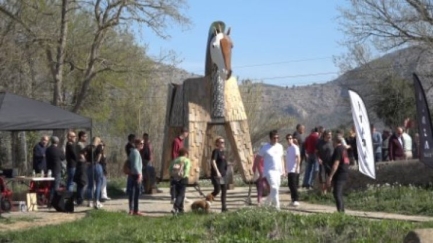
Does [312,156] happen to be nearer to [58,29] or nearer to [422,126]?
[422,126]

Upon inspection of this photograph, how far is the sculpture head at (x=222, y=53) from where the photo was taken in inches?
910

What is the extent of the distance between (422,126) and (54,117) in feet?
29.9

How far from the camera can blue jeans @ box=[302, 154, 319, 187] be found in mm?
24266

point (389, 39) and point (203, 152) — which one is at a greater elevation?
point (389, 39)

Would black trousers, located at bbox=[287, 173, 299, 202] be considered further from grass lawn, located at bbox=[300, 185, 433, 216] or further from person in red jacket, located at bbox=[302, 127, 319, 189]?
person in red jacket, located at bbox=[302, 127, 319, 189]

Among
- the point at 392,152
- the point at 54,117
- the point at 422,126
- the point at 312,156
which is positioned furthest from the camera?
the point at 392,152

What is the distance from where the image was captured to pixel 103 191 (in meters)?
22.3

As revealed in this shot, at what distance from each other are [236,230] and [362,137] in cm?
514

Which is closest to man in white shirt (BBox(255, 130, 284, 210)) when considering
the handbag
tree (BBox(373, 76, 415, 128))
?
the handbag

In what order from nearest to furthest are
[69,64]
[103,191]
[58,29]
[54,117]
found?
1. [54,117]
2. [103,191]
3. [58,29]
4. [69,64]

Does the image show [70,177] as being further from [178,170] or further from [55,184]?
[178,170]

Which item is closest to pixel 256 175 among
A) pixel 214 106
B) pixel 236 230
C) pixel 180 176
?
pixel 180 176

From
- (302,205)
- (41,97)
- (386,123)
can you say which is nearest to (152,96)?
(41,97)

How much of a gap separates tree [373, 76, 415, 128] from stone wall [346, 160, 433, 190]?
2664 cm
